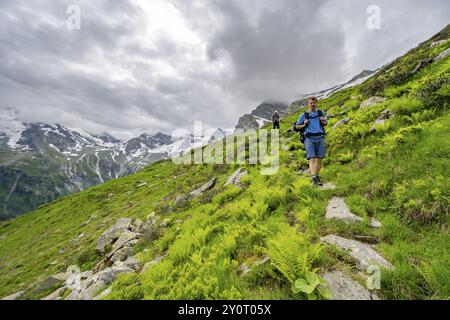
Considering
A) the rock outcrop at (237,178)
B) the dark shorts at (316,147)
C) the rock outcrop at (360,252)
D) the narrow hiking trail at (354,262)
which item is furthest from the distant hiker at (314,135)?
the rock outcrop at (237,178)

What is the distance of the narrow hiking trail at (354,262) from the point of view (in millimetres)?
3438

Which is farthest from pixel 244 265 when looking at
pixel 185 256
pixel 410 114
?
pixel 410 114

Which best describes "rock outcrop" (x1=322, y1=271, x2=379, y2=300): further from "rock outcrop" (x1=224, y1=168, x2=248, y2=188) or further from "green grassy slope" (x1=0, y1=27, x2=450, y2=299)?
"rock outcrop" (x1=224, y1=168, x2=248, y2=188)

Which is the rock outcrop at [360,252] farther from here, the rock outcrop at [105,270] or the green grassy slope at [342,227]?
the rock outcrop at [105,270]

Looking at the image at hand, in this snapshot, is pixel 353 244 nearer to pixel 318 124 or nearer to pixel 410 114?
pixel 318 124

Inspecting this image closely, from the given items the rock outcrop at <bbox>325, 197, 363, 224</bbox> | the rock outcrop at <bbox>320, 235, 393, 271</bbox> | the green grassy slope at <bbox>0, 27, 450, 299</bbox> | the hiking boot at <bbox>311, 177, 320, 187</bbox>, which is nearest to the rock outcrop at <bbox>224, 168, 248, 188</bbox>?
the green grassy slope at <bbox>0, 27, 450, 299</bbox>

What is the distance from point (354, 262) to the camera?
4016mm

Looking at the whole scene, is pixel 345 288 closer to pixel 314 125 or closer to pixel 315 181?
pixel 315 181

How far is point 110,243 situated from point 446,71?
65.1 ft

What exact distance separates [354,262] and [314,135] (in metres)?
5.58

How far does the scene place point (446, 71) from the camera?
10.2 m

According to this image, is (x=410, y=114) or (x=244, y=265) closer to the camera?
(x=244, y=265)

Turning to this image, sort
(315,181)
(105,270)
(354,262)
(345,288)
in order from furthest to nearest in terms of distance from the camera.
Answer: (105,270)
(315,181)
(354,262)
(345,288)

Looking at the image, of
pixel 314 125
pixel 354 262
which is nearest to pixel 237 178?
pixel 314 125
